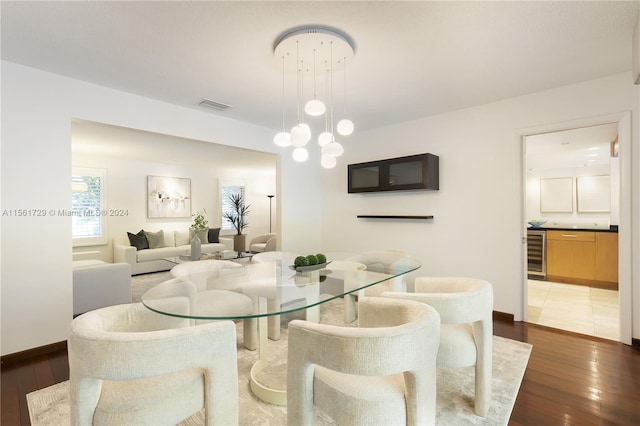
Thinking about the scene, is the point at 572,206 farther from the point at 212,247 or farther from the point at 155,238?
the point at 155,238

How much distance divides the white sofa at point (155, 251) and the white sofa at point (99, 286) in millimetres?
1957

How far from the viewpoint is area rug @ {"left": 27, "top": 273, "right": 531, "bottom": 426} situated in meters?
1.73

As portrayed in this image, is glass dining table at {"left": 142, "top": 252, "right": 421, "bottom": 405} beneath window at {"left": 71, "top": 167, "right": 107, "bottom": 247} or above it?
beneath

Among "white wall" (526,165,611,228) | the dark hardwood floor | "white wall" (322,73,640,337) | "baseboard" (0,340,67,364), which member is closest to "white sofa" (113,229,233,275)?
"baseboard" (0,340,67,364)

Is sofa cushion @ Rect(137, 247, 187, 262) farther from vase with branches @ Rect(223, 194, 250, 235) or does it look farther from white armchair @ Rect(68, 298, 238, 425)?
white armchair @ Rect(68, 298, 238, 425)

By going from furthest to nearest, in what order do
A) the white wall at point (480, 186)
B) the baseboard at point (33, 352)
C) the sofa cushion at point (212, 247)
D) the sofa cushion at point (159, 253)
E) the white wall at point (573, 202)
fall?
the sofa cushion at point (212, 247) → the sofa cushion at point (159, 253) → the white wall at point (573, 202) → the white wall at point (480, 186) → the baseboard at point (33, 352)

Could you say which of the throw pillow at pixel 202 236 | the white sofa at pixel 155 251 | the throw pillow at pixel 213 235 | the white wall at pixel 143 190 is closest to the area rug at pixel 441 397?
the white sofa at pixel 155 251

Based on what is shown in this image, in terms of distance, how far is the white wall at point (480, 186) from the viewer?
2.94m

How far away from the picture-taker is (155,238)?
625cm

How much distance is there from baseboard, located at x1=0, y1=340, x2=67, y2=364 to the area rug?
0.72m

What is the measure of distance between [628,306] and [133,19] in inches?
182

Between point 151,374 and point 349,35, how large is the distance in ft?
7.37

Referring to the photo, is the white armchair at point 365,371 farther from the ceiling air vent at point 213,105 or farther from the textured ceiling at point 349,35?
the ceiling air vent at point 213,105

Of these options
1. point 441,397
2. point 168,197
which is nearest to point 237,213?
point 168,197
